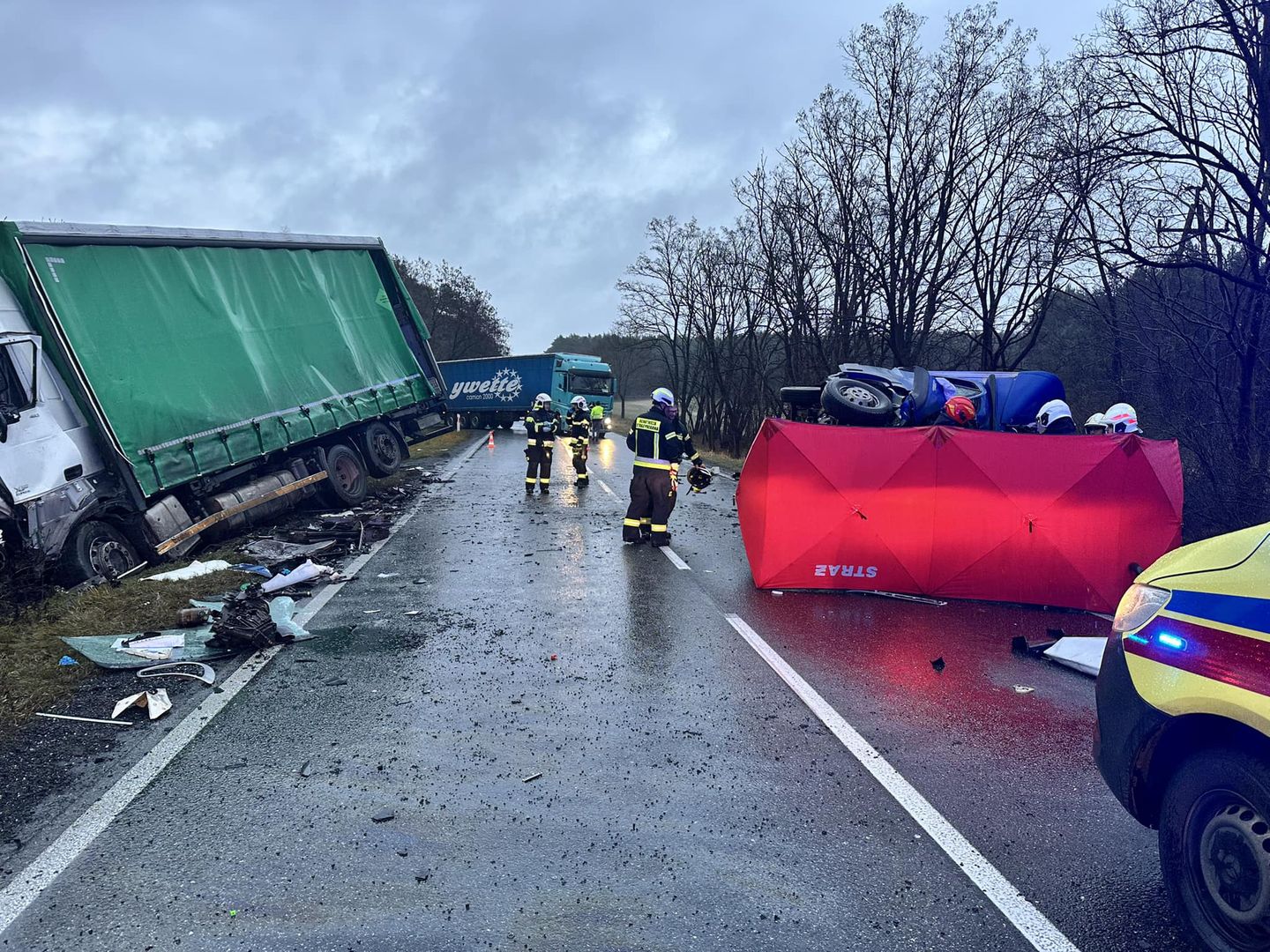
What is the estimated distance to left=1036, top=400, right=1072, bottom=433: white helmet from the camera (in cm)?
816

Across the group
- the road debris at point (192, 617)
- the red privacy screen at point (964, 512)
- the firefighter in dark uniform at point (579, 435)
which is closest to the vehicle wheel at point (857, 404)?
the red privacy screen at point (964, 512)

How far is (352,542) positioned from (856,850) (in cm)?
800

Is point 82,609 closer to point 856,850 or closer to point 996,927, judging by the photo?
point 856,850

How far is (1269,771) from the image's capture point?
2.35m

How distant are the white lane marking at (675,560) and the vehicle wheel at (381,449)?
7042 mm

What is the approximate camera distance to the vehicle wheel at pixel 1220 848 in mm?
2377

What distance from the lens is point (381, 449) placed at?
1526 cm

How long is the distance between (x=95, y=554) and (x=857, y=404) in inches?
306

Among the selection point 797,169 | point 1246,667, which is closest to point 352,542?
point 1246,667

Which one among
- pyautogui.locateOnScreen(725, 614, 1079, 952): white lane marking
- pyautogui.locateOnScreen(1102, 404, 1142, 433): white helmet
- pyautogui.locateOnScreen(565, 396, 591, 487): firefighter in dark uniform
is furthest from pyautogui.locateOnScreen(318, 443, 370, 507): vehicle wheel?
pyautogui.locateOnScreen(1102, 404, 1142, 433): white helmet

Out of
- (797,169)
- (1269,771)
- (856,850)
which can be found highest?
(797,169)

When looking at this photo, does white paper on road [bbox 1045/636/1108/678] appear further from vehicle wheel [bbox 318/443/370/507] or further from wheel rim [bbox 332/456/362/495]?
wheel rim [bbox 332/456/362/495]

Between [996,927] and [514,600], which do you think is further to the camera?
[514,600]

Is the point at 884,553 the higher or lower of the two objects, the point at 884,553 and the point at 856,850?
the lower
